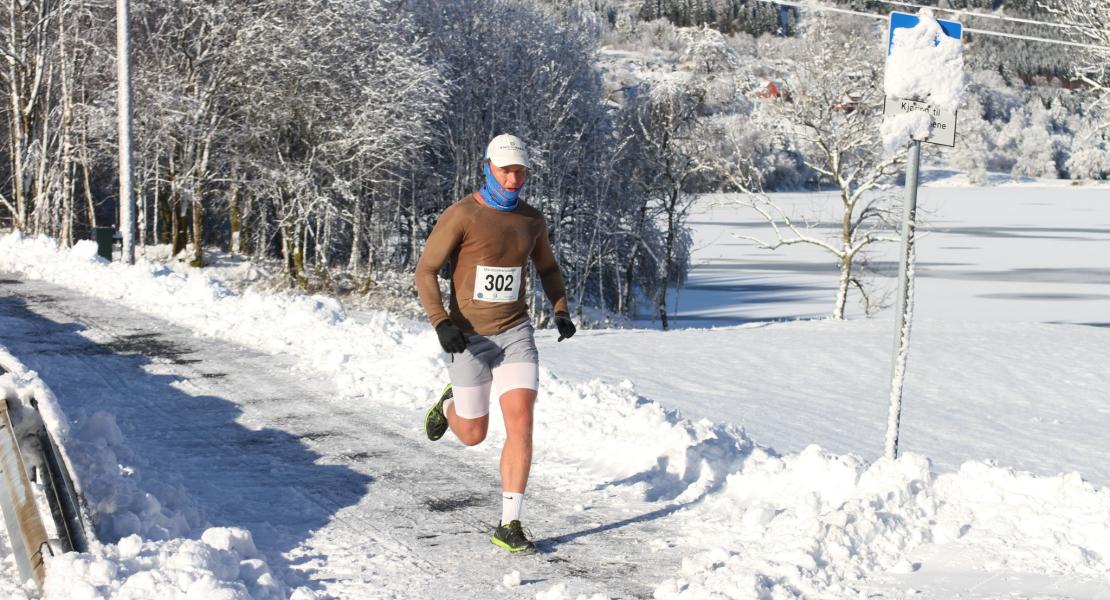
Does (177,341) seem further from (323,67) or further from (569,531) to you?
(323,67)

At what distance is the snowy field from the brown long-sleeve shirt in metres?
1.11

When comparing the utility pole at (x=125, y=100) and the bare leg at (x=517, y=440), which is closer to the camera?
the bare leg at (x=517, y=440)

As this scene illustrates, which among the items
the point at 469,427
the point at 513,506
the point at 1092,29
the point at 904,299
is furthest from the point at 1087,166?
the point at 513,506

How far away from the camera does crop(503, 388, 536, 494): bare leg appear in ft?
18.1

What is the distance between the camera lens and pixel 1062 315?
112 feet

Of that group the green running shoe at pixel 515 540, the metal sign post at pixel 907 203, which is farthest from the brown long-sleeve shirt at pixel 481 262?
the metal sign post at pixel 907 203

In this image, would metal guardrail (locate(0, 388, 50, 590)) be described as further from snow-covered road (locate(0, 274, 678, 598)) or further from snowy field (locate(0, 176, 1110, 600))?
snow-covered road (locate(0, 274, 678, 598))

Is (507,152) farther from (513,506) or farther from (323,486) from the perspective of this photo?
(323,486)

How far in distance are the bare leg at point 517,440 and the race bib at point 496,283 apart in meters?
0.47

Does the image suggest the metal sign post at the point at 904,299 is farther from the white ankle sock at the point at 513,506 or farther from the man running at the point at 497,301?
the white ankle sock at the point at 513,506

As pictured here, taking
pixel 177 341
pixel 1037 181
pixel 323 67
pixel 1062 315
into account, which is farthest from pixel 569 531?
pixel 1037 181

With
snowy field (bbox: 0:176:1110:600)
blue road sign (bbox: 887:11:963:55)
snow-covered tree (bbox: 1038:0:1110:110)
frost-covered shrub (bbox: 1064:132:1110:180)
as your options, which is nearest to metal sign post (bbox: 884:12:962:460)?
blue road sign (bbox: 887:11:963:55)

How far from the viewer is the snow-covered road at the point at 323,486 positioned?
5145 mm

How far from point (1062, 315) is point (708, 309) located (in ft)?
40.7
